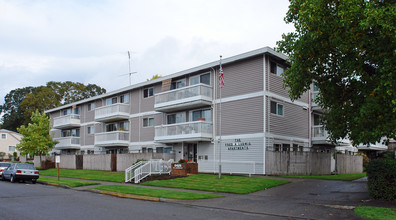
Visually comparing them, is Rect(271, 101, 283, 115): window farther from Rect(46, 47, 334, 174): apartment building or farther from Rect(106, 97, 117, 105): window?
Rect(106, 97, 117, 105): window

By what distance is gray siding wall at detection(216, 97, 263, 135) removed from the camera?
24.3m

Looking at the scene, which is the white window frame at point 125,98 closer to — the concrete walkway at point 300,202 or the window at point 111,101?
the window at point 111,101

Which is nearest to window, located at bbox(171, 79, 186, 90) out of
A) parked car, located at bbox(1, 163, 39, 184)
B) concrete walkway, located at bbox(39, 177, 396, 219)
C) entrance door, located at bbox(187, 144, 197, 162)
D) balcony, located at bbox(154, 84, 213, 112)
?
balcony, located at bbox(154, 84, 213, 112)

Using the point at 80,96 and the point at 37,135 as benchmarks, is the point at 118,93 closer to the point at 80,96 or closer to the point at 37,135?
the point at 37,135

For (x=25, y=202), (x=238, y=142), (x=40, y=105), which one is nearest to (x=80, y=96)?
(x=40, y=105)

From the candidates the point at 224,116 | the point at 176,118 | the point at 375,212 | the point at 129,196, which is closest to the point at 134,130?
the point at 176,118

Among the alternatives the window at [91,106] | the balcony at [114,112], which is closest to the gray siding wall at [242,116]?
the balcony at [114,112]

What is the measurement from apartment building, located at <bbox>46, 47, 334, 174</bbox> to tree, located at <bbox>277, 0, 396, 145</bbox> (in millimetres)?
8463

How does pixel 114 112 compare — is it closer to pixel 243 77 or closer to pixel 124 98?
pixel 124 98

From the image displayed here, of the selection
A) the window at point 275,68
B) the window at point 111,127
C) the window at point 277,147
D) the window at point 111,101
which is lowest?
the window at point 277,147

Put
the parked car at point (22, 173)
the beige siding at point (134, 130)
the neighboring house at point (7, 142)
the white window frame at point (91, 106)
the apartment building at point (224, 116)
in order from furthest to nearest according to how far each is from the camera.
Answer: the neighboring house at point (7, 142)
the white window frame at point (91, 106)
the beige siding at point (134, 130)
the apartment building at point (224, 116)
the parked car at point (22, 173)

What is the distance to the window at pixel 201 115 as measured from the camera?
27.8 meters

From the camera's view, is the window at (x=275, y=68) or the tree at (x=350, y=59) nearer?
the tree at (x=350, y=59)

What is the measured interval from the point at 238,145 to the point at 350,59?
42.3 ft
